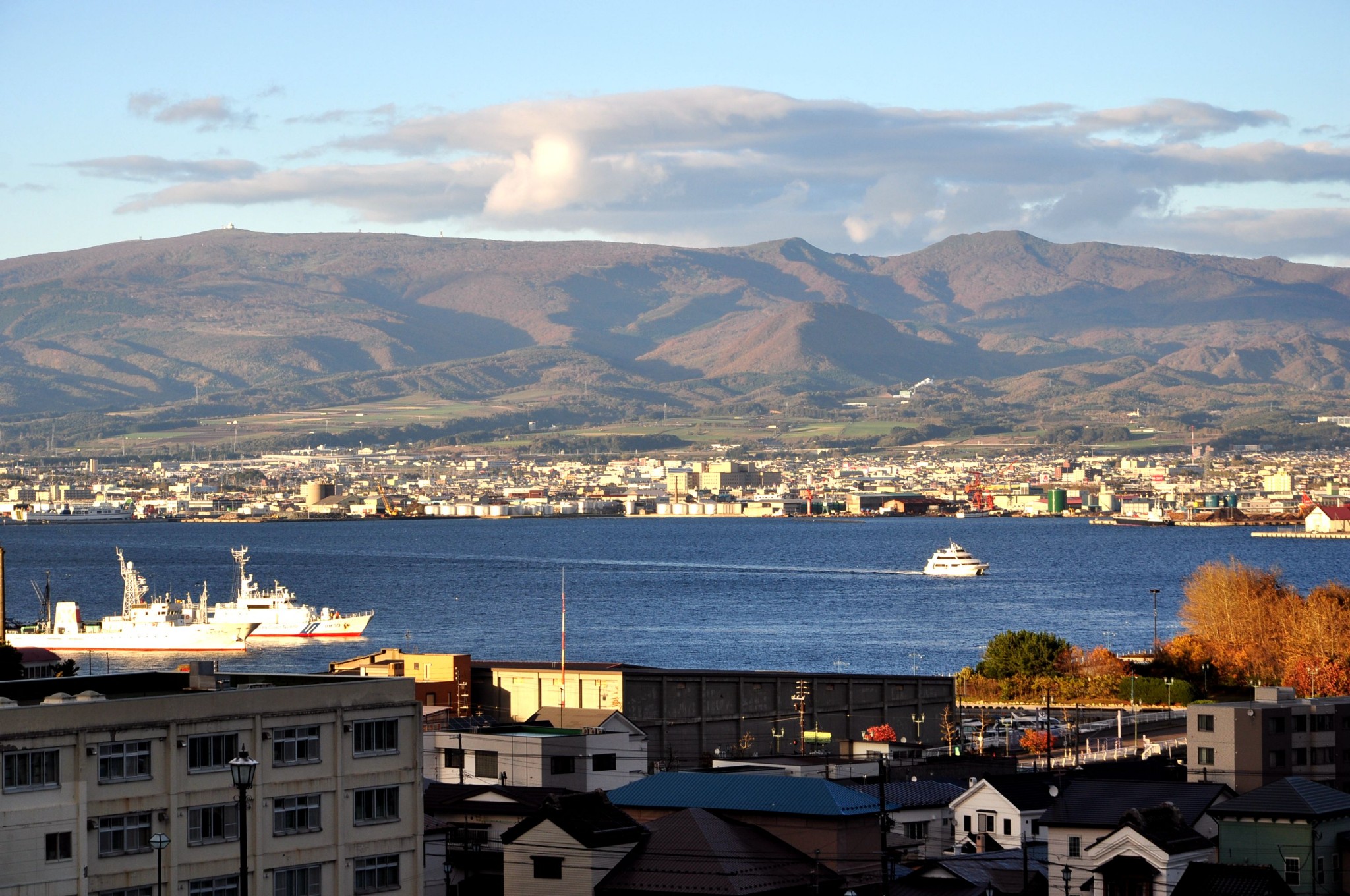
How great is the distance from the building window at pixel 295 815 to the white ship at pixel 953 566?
89.0m

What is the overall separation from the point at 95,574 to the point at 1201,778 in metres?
89.7

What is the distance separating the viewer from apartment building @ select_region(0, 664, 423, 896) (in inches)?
518

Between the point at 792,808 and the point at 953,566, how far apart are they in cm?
8802

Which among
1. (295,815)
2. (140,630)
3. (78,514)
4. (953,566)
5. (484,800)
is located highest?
(295,815)

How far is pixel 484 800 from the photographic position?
17.8m

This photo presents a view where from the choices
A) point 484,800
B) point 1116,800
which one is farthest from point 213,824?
point 1116,800

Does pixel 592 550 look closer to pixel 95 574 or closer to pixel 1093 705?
pixel 95 574

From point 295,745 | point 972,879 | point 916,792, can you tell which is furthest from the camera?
point 916,792

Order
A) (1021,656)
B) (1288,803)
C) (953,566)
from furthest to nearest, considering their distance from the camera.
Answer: (953,566) → (1021,656) → (1288,803)

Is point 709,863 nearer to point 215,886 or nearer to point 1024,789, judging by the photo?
point 215,886

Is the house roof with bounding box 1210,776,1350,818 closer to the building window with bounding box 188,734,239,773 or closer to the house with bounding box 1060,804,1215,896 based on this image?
the house with bounding box 1060,804,1215,896

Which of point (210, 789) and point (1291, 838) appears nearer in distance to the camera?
point (210, 789)

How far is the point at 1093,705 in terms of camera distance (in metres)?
39.3

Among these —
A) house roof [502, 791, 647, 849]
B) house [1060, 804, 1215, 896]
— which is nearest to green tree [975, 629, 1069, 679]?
house [1060, 804, 1215, 896]
